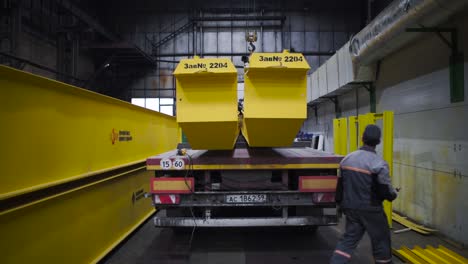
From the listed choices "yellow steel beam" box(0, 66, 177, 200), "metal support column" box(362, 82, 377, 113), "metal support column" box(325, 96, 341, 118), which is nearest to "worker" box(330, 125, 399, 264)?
"yellow steel beam" box(0, 66, 177, 200)

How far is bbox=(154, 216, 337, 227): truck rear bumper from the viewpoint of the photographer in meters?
3.57

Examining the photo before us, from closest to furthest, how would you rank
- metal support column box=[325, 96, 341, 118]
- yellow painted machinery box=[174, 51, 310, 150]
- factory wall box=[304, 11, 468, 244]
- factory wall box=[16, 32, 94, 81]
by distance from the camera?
1. yellow painted machinery box=[174, 51, 310, 150]
2. factory wall box=[304, 11, 468, 244]
3. factory wall box=[16, 32, 94, 81]
4. metal support column box=[325, 96, 341, 118]

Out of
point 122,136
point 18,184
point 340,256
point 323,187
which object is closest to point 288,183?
point 323,187

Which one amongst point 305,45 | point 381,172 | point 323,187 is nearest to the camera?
point 381,172

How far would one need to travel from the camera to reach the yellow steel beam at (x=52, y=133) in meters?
2.38

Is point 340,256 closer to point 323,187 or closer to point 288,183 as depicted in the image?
point 323,187

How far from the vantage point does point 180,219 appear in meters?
3.68

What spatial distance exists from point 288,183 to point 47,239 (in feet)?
9.61

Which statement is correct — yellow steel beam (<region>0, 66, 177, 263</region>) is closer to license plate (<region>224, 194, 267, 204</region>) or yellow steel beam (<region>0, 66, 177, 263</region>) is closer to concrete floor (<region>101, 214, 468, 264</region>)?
concrete floor (<region>101, 214, 468, 264</region>)

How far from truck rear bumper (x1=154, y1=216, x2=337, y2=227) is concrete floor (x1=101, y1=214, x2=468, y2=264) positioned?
1.97 feet

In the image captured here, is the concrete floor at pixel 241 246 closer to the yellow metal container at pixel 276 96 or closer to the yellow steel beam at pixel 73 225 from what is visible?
the yellow steel beam at pixel 73 225

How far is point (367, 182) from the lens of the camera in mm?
3047

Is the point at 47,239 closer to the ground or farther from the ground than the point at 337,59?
closer to the ground

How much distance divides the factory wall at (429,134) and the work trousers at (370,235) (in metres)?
2.38
